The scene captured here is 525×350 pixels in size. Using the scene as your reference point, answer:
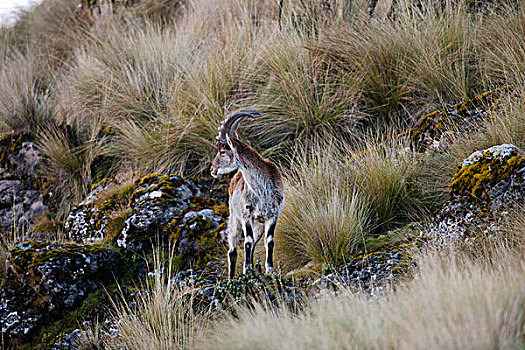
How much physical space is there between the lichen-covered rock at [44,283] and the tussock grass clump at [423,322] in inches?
94.3

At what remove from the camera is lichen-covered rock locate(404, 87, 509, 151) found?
5340 millimetres

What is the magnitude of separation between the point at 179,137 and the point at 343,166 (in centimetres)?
234

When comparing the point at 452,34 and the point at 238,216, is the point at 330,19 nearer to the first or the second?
the point at 452,34

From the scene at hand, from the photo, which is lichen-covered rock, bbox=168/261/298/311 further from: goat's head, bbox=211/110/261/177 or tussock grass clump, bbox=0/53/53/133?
tussock grass clump, bbox=0/53/53/133

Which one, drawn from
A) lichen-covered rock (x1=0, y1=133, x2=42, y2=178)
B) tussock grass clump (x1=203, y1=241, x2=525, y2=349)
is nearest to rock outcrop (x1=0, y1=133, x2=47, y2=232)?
lichen-covered rock (x1=0, y1=133, x2=42, y2=178)

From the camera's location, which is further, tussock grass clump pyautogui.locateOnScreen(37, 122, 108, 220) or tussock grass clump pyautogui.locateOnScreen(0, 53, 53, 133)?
tussock grass clump pyautogui.locateOnScreen(0, 53, 53, 133)

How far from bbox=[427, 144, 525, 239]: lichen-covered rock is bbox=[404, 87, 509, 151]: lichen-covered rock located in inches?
48.9

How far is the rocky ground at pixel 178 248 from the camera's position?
384cm

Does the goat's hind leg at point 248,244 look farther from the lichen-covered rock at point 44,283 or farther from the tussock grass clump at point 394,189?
the lichen-covered rock at point 44,283

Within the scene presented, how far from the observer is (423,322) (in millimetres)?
2635

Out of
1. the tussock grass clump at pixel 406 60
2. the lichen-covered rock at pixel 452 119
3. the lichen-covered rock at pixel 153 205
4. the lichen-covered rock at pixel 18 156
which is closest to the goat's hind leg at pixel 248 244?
the lichen-covered rock at pixel 153 205

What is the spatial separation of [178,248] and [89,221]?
1563 mm

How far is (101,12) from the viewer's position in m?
11.2

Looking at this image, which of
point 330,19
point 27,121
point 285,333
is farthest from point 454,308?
point 27,121
